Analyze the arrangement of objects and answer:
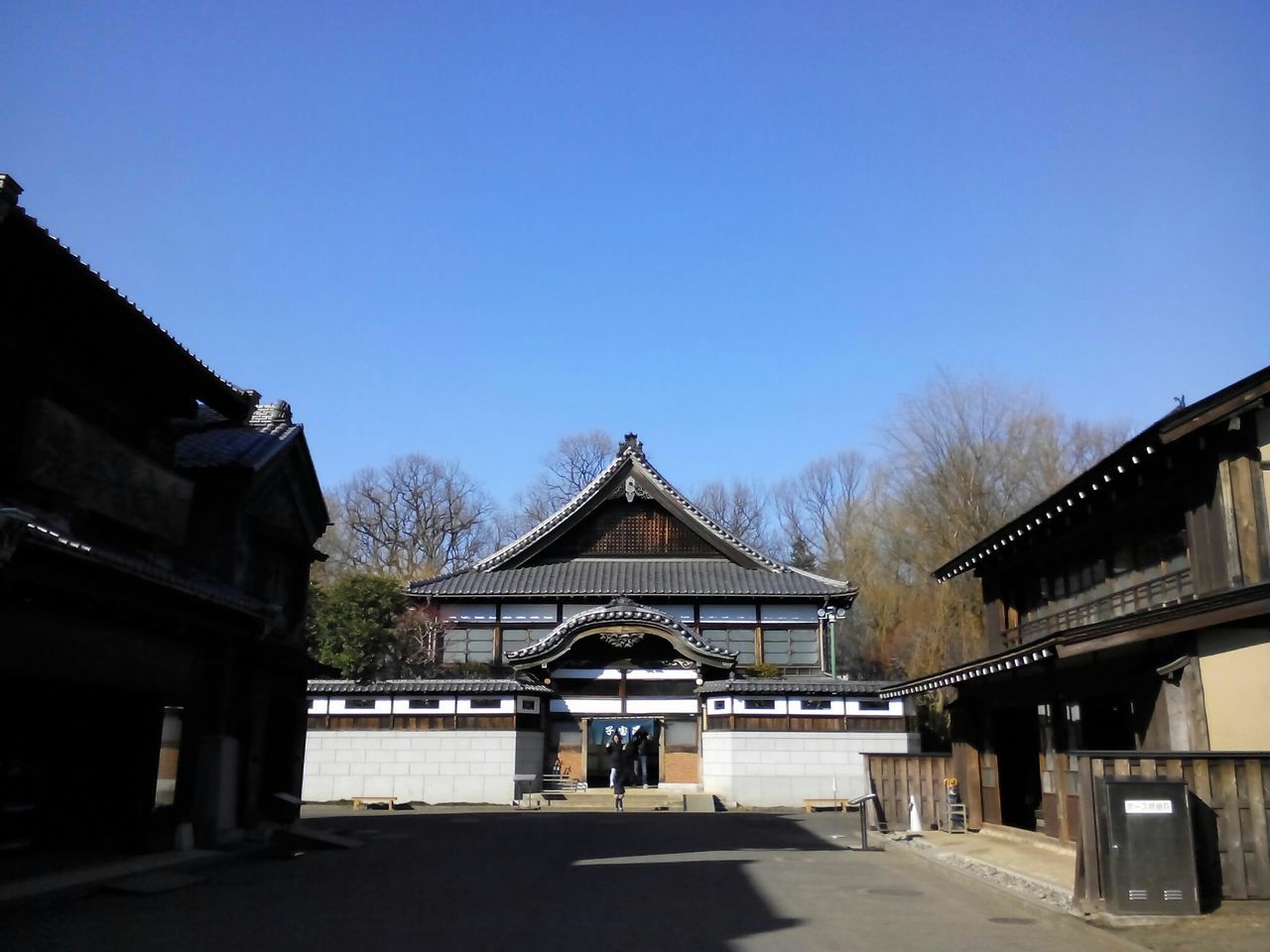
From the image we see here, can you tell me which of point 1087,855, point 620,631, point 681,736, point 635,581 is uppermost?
point 635,581

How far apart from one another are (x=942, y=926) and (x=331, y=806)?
838 inches

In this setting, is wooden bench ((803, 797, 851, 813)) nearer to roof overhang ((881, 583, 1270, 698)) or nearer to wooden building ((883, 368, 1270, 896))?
wooden building ((883, 368, 1270, 896))

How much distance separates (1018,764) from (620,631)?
1418 cm

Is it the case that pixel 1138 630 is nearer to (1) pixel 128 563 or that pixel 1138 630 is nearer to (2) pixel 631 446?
(1) pixel 128 563

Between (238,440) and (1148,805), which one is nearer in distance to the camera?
(1148,805)

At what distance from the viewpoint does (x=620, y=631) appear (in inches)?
1254

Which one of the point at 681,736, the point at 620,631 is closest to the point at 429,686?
the point at 620,631

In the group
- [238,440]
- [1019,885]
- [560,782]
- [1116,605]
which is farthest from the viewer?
[560,782]

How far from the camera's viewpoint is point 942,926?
10500mm

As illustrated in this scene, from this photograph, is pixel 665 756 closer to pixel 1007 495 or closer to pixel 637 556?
pixel 637 556

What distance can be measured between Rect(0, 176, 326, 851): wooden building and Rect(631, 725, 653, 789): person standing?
14375 mm

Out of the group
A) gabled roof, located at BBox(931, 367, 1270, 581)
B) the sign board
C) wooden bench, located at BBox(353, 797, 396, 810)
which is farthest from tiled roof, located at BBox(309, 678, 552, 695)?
the sign board

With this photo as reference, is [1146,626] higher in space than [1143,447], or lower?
lower

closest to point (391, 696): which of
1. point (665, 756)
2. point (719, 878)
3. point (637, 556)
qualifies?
point (665, 756)
